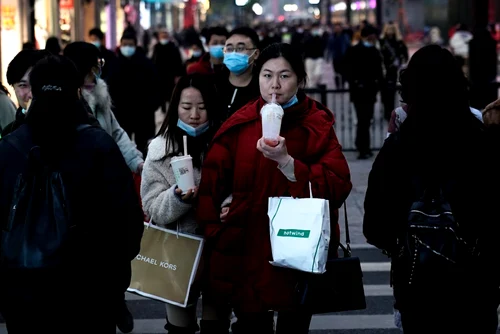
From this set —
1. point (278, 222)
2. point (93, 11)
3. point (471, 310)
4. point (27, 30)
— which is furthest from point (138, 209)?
point (93, 11)

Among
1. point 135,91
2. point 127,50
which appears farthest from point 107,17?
point 135,91

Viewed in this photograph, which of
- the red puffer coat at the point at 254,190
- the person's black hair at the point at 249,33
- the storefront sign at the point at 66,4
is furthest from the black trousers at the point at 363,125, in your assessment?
the storefront sign at the point at 66,4

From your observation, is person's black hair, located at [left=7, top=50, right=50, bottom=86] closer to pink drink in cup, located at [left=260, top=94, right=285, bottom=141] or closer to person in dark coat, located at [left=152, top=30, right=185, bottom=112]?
pink drink in cup, located at [left=260, top=94, right=285, bottom=141]

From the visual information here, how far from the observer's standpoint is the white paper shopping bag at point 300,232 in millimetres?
4535

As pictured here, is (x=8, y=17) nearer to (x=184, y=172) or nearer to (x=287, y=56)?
(x=184, y=172)

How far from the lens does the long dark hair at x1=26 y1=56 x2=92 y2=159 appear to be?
13.0ft

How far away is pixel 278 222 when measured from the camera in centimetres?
461

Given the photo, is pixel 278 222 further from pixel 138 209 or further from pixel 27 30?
pixel 27 30

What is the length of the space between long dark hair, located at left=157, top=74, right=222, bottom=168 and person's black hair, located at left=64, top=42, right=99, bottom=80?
1.49 metres

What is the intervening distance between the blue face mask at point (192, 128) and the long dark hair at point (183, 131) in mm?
15

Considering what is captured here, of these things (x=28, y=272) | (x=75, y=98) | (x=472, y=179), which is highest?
(x=75, y=98)

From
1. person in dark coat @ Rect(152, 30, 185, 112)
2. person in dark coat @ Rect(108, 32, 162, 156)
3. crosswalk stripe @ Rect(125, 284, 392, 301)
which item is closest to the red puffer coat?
crosswalk stripe @ Rect(125, 284, 392, 301)

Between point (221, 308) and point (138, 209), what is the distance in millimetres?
1255

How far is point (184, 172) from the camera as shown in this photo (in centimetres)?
502
